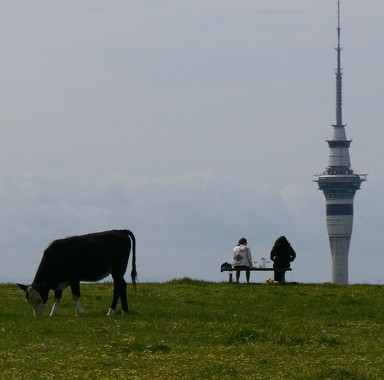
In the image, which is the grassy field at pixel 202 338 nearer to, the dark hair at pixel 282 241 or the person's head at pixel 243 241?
the dark hair at pixel 282 241

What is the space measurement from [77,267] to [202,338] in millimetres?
7606

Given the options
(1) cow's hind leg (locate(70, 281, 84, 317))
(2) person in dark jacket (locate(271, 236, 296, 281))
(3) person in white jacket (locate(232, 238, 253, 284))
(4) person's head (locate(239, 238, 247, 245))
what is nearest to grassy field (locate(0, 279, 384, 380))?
(1) cow's hind leg (locate(70, 281, 84, 317))

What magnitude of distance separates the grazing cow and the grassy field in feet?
1.92

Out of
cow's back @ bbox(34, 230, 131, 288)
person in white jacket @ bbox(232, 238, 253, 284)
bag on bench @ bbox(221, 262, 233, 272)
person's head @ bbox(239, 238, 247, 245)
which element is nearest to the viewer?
cow's back @ bbox(34, 230, 131, 288)

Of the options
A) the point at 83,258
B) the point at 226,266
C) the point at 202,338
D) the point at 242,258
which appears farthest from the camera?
the point at 226,266

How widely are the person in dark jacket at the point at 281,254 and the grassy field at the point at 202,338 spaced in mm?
6837

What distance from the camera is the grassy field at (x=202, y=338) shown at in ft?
62.0

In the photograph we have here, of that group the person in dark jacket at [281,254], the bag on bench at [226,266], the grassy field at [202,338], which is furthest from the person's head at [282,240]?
the grassy field at [202,338]

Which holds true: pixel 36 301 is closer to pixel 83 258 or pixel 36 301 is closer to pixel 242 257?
pixel 83 258

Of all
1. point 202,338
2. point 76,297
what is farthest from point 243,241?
point 202,338

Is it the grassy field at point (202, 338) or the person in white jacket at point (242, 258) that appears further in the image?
the person in white jacket at point (242, 258)

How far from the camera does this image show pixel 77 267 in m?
30.4

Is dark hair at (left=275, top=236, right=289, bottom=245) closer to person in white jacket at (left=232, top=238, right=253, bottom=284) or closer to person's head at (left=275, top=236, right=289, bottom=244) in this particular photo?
person's head at (left=275, top=236, right=289, bottom=244)

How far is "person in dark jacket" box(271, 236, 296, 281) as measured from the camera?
145 ft
